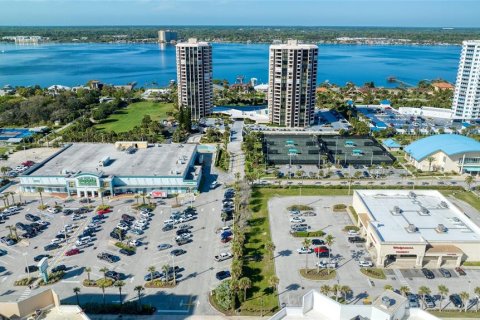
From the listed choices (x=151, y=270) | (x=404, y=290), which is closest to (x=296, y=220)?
(x=404, y=290)

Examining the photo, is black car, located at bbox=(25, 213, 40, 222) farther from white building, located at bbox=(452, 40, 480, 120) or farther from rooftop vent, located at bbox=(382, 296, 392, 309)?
white building, located at bbox=(452, 40, 480, 120)

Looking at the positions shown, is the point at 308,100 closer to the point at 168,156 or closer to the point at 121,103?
the point at 168,156

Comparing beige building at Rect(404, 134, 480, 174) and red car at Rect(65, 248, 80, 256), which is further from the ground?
beige building at Rect(404, 134, 480, 174)

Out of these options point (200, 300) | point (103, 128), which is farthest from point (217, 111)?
point (200, 300)

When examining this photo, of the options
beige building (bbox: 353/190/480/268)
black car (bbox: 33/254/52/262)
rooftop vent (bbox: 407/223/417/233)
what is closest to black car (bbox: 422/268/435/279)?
beige building (bbox: 353/190/480/268)

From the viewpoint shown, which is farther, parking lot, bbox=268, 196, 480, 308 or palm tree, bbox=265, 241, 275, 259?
palm tree, bbox=265, 241, 275, 259

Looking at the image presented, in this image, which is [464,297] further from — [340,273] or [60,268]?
[60,268]
